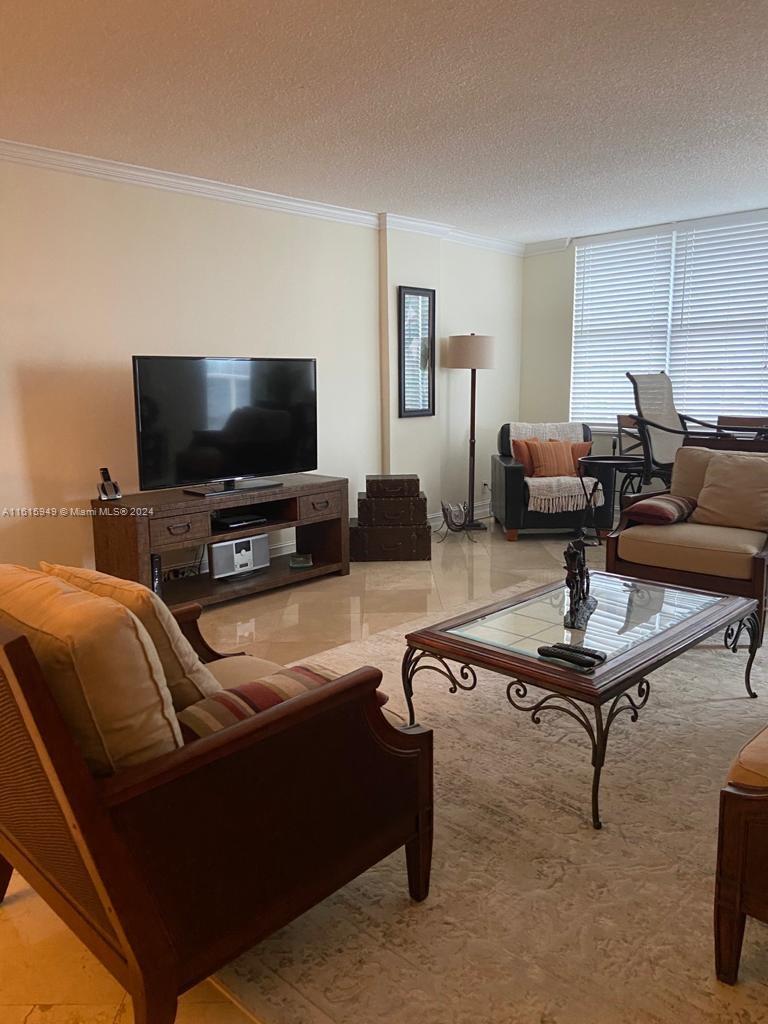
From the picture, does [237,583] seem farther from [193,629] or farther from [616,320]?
[616,320]

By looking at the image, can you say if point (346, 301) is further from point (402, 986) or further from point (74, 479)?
point (402, 986)

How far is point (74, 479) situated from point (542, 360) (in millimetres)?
4512

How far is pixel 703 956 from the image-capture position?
1.65m

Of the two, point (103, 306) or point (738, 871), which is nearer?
point (738, 871)

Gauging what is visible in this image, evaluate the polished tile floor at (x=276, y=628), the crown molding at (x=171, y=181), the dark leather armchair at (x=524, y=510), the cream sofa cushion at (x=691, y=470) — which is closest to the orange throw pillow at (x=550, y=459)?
the dark leather armchair at (x=524, y=510)

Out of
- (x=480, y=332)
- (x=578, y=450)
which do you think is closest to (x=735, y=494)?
(x=578, y=450)

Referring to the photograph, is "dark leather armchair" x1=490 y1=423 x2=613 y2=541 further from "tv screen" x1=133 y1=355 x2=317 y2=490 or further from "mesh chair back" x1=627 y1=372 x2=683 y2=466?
"tv screen" x1=133 y1=355 x2=317 y2=490

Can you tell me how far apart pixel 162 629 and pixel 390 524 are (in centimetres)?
380

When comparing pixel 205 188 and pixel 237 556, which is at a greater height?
pixel 205 188

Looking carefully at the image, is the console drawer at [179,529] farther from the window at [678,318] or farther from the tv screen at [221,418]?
the window at [678,318]

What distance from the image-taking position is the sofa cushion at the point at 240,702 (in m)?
1.45

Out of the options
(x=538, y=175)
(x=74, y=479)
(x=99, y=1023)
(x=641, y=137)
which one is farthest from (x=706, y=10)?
(x=74, y=479)

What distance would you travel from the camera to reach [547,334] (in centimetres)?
699

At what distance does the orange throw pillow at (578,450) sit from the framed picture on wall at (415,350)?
1188 mm
